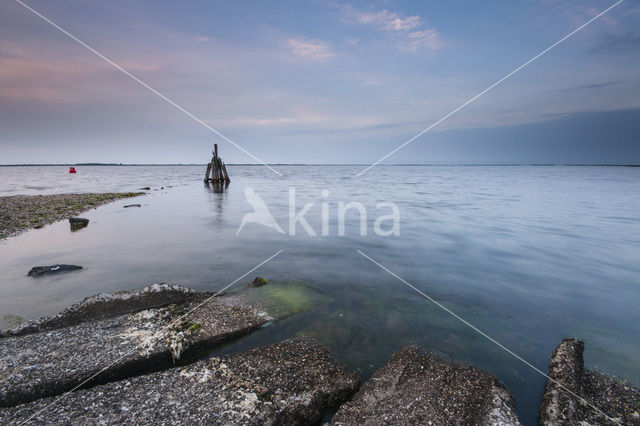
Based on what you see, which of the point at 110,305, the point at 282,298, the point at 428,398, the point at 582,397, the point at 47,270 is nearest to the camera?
the point at 428,398

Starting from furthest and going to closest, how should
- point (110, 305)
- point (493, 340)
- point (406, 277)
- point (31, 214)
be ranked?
point (31, 214) < point (406, 277) < point (110, 305) < point (493, 340)

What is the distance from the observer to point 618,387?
429 centimetres

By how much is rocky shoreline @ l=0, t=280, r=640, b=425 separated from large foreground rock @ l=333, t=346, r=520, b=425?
0.05 feet

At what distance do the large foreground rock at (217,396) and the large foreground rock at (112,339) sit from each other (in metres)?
0.43

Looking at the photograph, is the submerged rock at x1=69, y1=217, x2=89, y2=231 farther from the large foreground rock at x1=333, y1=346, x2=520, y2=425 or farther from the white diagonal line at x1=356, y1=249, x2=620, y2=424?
the large foreground rock at x1=333, y1=346, x2=520, y2=425

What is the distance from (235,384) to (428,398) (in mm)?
2505

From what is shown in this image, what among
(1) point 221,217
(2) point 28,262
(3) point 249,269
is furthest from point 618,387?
(1) point 221,217

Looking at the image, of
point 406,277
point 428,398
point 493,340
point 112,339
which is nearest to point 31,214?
point 112,339

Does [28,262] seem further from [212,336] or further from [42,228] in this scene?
[212,336]

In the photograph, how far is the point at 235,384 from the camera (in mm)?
3961

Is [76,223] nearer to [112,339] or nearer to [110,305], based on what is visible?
[110,305]

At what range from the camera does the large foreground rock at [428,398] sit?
11.7ft

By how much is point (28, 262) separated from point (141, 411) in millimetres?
9020

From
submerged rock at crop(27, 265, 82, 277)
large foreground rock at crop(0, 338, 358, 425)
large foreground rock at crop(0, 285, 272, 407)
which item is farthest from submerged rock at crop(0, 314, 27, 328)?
large foreground rock at crop(0, 338, 358, 425)
